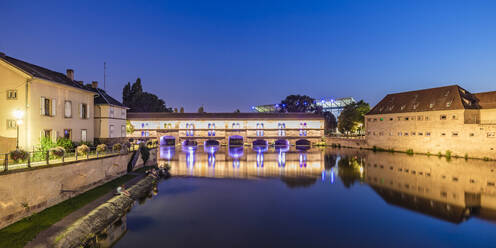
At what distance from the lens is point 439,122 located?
144 ft

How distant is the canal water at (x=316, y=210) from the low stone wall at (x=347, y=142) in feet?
87.7

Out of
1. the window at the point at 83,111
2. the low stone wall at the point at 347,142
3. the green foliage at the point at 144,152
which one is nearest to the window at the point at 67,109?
the window at the point at 83,111

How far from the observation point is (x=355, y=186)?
26.1 m

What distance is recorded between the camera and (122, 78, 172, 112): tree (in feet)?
249

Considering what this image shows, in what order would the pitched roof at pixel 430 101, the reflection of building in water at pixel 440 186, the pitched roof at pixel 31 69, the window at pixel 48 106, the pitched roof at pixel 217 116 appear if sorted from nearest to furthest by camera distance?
the pitched roof at pixel 31 69
the reflection of building in water at pixel 440 186
the window at pixel 48 106
the pitched roof at pixel 430 101
the pitched roof at pixel 217 116

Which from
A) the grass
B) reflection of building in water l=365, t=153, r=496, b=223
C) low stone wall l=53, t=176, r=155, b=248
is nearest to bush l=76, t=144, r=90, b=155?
the grass

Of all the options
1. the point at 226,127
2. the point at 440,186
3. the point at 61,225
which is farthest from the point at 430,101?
the point at 61,225

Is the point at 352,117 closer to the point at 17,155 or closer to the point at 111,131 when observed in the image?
the point at 111,131

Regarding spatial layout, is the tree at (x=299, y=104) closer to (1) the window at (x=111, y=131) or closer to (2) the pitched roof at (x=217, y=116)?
(2) the pitched roof at (x=217, y=116)

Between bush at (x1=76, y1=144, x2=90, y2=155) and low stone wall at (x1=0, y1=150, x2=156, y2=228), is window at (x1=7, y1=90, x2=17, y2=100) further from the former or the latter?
low stone wall at (x1=0, y1=150, x2=156, y2=228)

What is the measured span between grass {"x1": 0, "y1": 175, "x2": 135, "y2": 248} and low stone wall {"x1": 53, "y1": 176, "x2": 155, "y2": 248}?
995 millimetres

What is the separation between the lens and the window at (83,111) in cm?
2458

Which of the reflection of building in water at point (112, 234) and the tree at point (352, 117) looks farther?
the tree at point (352, 117)

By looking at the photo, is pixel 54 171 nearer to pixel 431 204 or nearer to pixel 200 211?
pixel 200 211
